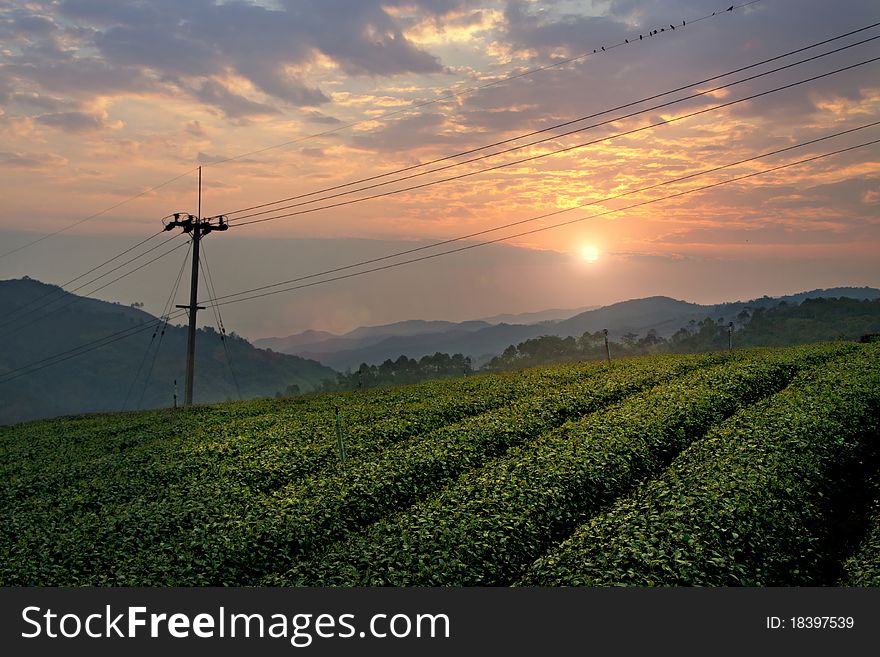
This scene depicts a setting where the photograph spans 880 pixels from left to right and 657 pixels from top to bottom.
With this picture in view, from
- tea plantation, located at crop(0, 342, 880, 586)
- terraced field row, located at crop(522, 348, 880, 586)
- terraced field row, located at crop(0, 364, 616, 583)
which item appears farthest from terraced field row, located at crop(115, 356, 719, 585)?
terraced field row, located at crop(522, 348, 880, 586)

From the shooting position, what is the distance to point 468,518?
23.6m

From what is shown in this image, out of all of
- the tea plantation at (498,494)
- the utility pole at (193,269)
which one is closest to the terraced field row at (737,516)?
the tea plantation at (498,494)

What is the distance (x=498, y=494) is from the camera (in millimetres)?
26047

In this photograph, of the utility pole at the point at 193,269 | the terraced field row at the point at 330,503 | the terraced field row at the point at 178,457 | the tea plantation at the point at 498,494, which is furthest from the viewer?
the utility pole at the point at 193,269

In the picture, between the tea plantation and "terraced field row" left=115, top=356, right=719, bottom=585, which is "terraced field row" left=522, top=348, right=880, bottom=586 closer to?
the tea plantation

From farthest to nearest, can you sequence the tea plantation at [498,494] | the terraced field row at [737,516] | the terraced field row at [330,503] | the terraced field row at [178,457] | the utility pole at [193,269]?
the utility pole at [193,269] < the terraced field row at [178,457] < the terraced field row at [330,503] < the tea plantation at [498,494] < the terraced field row at [737,516]

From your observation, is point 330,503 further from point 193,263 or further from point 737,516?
point 193,263

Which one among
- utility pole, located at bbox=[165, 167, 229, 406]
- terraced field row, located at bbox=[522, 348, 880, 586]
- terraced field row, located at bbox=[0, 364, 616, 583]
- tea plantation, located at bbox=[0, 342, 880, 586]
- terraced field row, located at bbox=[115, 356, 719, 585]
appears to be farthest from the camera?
utility pole, located at bbox=[165, 167, 229, 406]

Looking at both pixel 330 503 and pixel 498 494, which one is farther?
pixel 330 503

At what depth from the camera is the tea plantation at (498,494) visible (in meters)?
20.8

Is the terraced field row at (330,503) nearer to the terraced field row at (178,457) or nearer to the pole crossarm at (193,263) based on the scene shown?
the terraced field row at (178,457)

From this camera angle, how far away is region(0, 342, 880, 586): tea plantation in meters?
20.8

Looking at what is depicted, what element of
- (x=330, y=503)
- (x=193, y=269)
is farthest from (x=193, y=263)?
(x=330, y=503)

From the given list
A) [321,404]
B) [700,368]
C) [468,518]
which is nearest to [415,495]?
[468,518]
